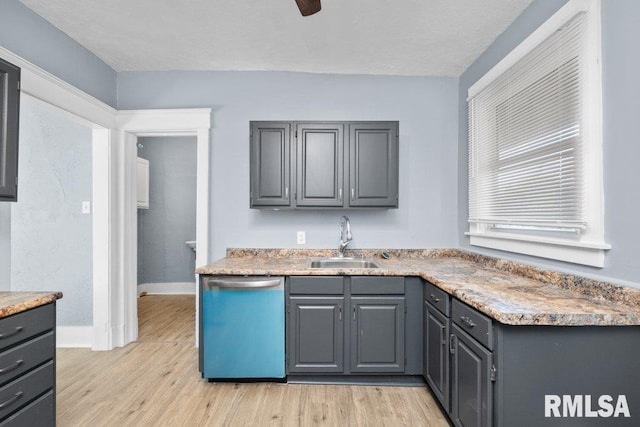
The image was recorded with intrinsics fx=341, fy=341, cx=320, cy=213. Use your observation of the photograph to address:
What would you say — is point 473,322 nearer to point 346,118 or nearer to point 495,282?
point 495,282

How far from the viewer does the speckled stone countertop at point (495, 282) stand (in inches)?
53.1

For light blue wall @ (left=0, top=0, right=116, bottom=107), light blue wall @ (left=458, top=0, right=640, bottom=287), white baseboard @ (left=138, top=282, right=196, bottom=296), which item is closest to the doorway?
white baseboard @ (left=138, top=282, right=196, bottom=296)

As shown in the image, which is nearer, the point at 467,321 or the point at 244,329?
the point at 467,321

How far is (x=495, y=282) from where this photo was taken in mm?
1969

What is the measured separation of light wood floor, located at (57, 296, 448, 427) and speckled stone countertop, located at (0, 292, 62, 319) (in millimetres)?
923

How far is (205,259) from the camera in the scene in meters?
3.16

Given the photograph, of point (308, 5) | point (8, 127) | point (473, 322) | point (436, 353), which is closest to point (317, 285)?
point (436, 353)

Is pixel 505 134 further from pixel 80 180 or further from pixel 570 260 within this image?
pixel 80 180

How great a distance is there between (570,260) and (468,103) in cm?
171

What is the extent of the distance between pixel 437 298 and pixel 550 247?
70cm

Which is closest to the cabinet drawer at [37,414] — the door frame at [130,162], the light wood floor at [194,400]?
the light wood floor at [194,400]

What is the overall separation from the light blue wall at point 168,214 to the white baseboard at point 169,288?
0.20 ft

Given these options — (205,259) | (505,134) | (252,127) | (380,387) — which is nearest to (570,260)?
(505,134)

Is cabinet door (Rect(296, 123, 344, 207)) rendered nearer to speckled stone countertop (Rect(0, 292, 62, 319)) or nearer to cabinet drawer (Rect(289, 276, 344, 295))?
cabinet drawer (Rect(289, 276, 344, 295))
